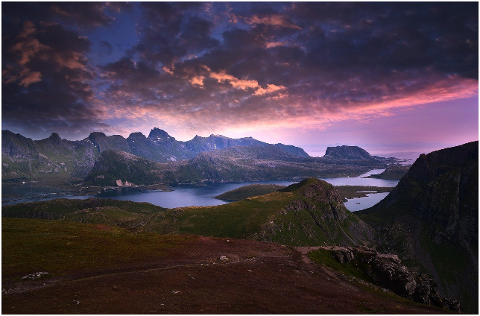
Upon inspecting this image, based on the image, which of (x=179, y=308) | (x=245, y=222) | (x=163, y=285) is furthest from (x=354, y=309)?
(x=245, y=222)

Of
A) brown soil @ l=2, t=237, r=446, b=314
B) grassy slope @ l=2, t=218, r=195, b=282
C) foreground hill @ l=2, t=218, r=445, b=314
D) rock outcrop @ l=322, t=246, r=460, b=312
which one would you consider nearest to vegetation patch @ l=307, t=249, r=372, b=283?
rock outcrop @ l=322, t=246, r=460, b=312

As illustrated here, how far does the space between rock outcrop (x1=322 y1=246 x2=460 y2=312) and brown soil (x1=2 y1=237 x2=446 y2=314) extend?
51.8 ft

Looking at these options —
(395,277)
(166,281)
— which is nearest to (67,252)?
(166,281)

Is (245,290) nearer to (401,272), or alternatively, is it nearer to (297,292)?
(297,292)

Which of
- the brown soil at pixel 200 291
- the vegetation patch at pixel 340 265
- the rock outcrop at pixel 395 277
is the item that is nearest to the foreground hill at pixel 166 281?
the brown soil at pixel 200 291

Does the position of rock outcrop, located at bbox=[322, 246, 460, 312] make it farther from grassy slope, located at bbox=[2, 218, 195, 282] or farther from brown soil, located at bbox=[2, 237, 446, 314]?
grassy slope, located at bbox=[2, 218, 195, 282]

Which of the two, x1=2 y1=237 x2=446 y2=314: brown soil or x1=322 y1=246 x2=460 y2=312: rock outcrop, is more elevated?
x1=2 y1=237 x2=446 y2=314: brown soil

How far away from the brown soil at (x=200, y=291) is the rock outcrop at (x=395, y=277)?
15.8 meters

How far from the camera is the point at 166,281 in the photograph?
37.5 meters

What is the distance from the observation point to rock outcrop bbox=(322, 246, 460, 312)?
58.5m

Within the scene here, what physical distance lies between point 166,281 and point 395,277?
58.2 metres

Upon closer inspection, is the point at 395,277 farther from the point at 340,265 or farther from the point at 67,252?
the point at 67,252

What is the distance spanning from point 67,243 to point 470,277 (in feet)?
824

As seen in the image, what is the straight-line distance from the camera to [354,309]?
33.3m
